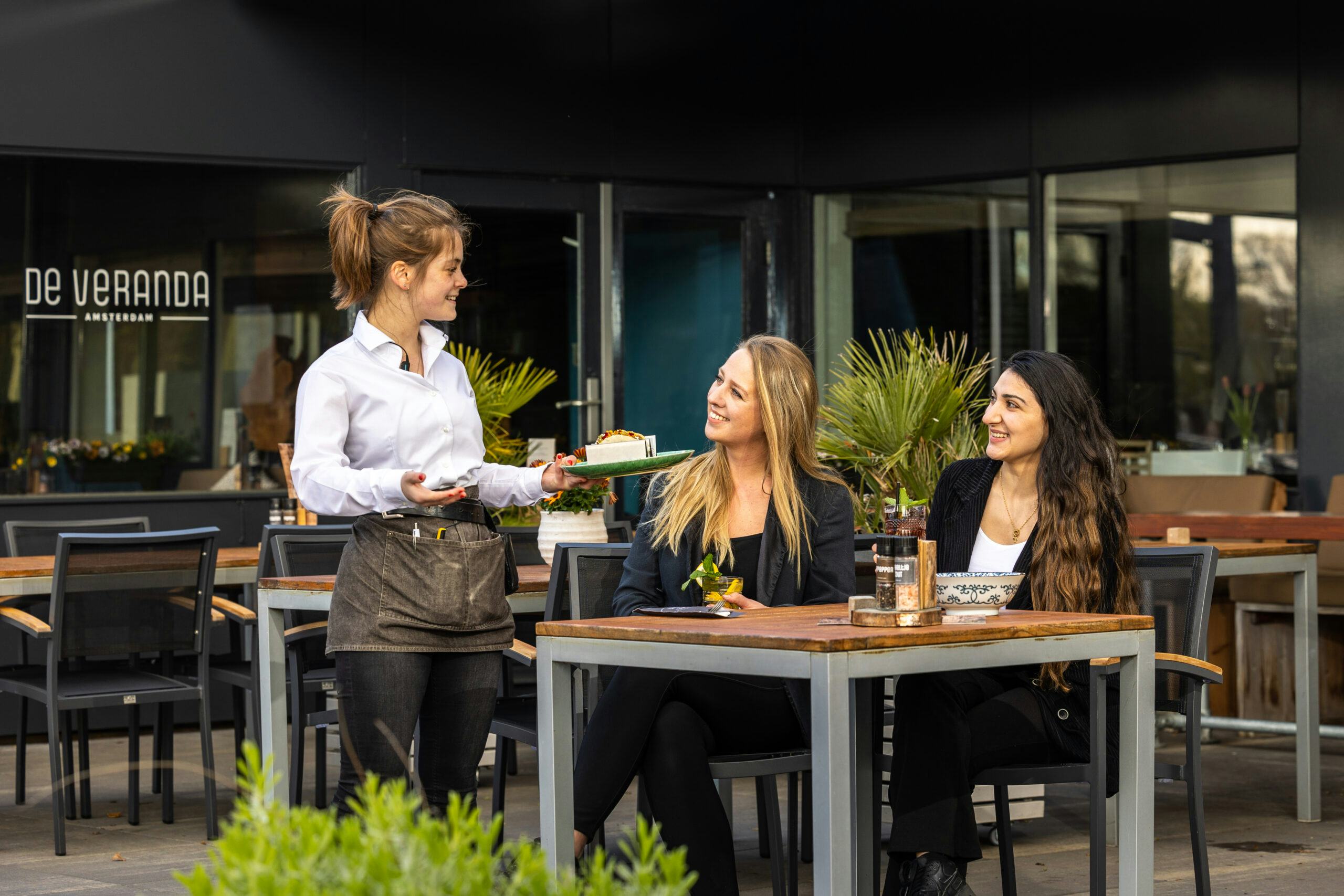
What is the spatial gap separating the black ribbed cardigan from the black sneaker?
37 cm

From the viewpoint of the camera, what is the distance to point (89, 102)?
291 inches

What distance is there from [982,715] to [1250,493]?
450cm

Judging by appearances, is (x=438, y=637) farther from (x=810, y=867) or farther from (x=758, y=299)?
(x=758, y=299)

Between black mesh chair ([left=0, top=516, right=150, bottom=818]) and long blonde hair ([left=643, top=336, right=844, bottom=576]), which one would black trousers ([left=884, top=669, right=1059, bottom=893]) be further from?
black mesh chair ([left=0, top=516, right=150, bottom=818])

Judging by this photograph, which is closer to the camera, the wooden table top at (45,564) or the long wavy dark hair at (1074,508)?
the long wavy dark hair at (1074,508)

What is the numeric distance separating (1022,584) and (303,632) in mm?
2046

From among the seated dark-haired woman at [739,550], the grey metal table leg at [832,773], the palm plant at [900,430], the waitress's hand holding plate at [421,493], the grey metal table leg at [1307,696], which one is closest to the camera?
the grey metal table leg at [832,773]

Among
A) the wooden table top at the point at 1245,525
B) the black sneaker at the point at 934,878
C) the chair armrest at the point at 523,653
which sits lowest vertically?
the black sneaker at the point at 934,878

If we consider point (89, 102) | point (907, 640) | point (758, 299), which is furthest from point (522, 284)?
point (907, 640)

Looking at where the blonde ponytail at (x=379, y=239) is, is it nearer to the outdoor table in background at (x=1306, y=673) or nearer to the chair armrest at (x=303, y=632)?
the chair armrest at (x=303, y=632)

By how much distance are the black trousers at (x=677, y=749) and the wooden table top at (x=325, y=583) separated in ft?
2.40

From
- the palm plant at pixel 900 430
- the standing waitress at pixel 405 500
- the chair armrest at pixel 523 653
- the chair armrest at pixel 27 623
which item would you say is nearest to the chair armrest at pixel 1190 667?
the standing waitress at pixel 405 500

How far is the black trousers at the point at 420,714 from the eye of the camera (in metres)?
2.87

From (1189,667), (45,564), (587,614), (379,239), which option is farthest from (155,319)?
(1189,667)
